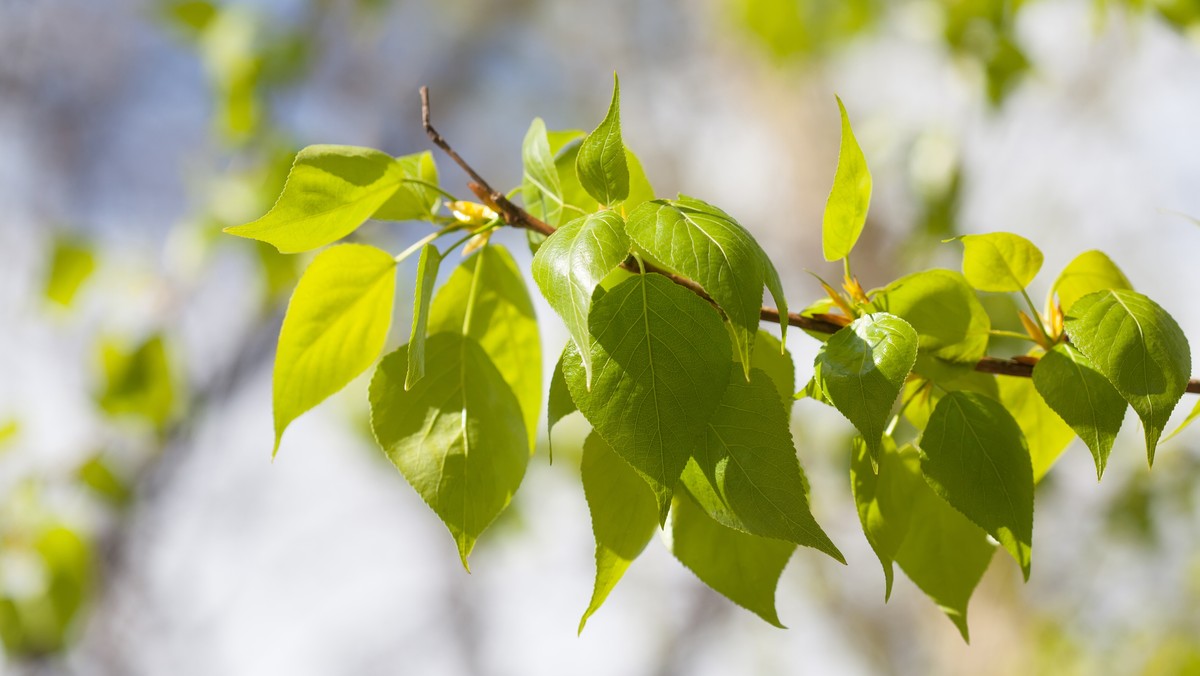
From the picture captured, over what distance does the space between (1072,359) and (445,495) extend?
17 cm

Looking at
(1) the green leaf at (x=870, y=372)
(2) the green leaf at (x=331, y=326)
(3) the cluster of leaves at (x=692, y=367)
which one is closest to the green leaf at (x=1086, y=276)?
(3) the cluster of leaves at (x=692, y=367)

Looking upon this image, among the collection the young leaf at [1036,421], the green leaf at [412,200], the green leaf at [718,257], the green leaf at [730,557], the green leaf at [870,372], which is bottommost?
the green leaf at [730,557]

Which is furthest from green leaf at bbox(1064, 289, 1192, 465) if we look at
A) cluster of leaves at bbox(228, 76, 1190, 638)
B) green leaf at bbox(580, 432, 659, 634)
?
green leaf at bbox(580, 432, 659, 634)

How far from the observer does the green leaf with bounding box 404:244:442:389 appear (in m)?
0.23

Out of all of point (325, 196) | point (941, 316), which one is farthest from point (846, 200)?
point (325, 196)

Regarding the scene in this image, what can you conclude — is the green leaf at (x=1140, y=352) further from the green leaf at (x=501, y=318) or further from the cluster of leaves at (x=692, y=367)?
the green leaf at (x=501, y=318)

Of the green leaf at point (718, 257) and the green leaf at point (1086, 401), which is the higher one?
the green leaf at point (718, 257)

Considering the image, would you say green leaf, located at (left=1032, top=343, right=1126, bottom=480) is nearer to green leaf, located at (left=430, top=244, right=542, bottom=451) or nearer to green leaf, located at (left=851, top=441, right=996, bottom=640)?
green leaf, located at (left=851, top=441, right=996, bottom=640)

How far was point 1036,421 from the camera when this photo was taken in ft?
1.00

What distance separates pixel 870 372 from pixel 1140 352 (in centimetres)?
7

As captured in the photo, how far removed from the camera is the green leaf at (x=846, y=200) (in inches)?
10.2

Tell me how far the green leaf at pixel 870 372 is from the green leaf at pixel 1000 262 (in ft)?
0.28

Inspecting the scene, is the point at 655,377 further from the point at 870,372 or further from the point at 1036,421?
the point at 1036,421

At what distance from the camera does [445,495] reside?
257mm
